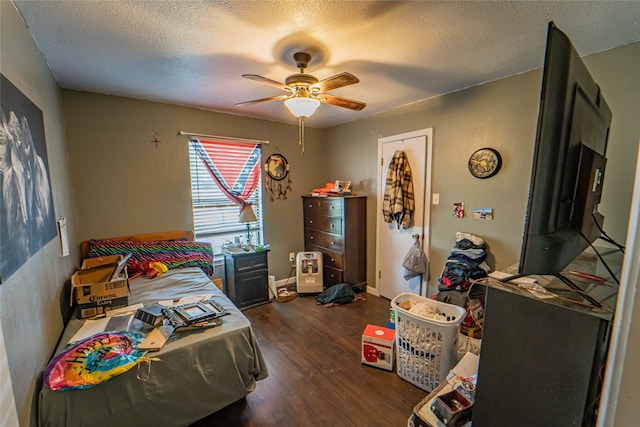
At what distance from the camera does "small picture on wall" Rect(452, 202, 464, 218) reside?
266 centimetres

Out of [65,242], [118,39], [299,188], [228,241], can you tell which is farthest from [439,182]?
[65,242]

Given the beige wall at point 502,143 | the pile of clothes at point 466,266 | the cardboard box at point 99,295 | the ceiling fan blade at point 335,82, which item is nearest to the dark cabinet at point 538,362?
the ceiling fan blade at point 335,82

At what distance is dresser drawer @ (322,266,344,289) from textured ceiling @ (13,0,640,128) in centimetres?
231

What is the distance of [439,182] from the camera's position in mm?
2828

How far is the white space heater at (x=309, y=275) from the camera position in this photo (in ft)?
11.8

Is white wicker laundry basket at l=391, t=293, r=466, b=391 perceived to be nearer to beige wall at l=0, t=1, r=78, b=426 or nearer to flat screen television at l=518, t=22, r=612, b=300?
flat screen television at l=518, t=22, r=612, b=300

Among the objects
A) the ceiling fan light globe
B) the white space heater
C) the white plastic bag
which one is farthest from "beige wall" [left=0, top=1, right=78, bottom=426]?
the white plastic bag

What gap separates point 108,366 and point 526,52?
3185 mm

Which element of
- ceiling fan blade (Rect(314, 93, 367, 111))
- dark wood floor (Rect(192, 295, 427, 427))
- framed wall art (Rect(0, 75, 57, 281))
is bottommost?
dark wood floor (Rect(192, 295, 427, 427))

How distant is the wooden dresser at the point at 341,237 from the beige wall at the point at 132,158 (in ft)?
4.43

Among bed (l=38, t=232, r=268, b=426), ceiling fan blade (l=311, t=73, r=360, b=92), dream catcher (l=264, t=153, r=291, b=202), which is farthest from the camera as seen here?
dream catcher (l=264, t=153, r=291, b=202)

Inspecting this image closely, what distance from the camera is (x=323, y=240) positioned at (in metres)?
3.73

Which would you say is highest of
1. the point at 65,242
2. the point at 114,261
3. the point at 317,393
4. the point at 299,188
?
the point at 299,188

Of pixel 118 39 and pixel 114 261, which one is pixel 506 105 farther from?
pixel 114 261
